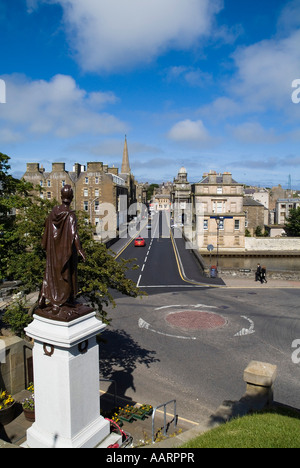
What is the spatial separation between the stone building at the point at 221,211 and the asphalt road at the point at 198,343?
85.2ft

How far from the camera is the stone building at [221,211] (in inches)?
2055

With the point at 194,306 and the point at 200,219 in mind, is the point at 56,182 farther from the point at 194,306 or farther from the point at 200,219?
the point at 194,306

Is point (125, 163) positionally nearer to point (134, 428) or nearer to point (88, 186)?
point (88, 186)

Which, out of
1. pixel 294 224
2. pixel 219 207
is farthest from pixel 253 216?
pixel 219 207

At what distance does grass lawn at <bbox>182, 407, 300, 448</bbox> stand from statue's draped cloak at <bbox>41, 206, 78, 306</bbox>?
3538 millimetres

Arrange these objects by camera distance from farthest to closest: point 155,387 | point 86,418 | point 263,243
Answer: point 263,243 → point 155,387 → point 86,418

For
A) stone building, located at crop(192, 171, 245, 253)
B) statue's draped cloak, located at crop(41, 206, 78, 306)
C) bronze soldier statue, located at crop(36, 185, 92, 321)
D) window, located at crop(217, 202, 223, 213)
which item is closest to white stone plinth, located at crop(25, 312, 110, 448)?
bronze soldier statue, located at crop(36, 185, 92, 321)

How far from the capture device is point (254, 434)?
253 inches

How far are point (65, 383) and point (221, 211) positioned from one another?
48888mm

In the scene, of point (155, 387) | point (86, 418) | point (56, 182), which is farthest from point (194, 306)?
point (56, 182)
